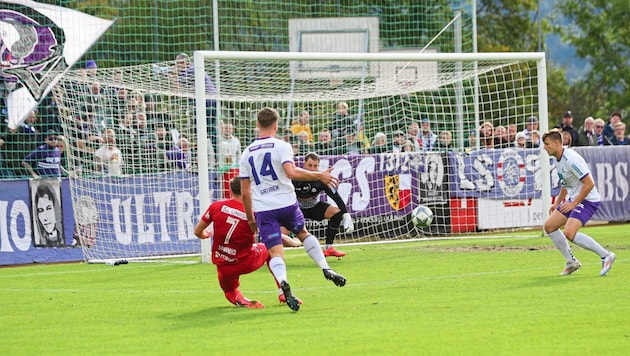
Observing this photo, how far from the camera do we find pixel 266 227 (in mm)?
11477

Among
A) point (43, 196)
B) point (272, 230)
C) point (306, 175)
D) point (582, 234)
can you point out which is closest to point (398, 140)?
point (43, 196)

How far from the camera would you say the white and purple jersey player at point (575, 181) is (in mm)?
13938

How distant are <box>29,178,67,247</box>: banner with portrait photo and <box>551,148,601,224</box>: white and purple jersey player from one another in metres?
9.40

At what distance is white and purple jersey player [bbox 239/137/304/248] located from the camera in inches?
449

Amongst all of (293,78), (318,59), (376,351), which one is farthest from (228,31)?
(376,351)

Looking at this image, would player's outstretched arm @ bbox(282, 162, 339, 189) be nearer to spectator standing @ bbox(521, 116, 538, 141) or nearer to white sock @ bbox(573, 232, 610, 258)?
white sock @ bbox(573, 232, 610, 258)

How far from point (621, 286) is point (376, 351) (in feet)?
15.4

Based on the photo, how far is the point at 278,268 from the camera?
36.6 feet

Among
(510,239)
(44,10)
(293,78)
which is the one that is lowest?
(510,239)

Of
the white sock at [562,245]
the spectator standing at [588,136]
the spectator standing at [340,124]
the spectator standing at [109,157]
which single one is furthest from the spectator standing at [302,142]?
the white sock at [562,245]

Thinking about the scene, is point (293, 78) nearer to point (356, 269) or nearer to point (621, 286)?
point (356, 269)

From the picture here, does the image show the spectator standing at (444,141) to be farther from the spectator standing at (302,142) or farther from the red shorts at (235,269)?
the red shorts at (235,269)

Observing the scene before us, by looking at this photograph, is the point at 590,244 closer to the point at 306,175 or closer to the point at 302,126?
the point at 306,175

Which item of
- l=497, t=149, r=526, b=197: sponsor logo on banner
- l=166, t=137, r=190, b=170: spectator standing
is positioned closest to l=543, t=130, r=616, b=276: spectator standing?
l=166, t=137, r=190, b=170: spectator standing
